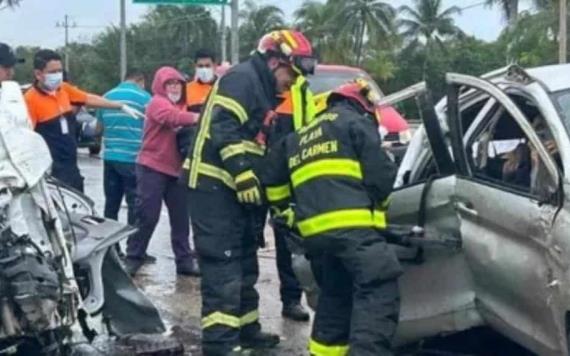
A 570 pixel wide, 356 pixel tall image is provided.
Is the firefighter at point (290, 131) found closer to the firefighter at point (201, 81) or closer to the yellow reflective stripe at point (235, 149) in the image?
the yellow reflective stripe at point (235, 149)

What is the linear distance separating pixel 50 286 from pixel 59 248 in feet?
1.05

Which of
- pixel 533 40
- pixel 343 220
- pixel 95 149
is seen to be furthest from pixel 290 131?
pixel 533 40

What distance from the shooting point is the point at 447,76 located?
640cm

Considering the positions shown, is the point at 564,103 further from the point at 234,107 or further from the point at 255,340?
the point at 255,340

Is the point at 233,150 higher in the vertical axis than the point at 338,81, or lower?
lower

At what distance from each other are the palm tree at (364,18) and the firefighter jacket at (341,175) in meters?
67.2

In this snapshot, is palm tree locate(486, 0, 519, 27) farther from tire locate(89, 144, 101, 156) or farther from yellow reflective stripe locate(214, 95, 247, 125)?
yellow reflective stripe locate(214, 95, 247, 125)

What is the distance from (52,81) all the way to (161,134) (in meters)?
0.89

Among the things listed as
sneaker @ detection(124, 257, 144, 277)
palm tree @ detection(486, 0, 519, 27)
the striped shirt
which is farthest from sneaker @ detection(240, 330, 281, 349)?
palm tree @ detection(486, 0, 519, 27)

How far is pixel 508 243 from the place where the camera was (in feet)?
18.4

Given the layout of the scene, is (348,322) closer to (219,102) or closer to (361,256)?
(361,256)

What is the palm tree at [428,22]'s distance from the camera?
7688cm

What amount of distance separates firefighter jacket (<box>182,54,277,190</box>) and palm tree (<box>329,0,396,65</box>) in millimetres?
66415

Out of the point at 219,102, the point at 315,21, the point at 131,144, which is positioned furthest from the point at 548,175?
the point at 315,21
